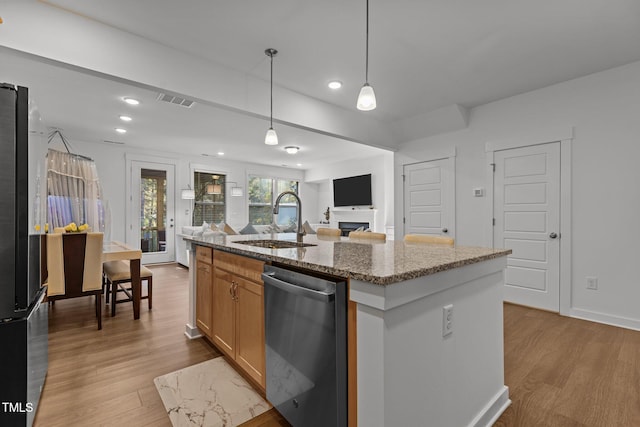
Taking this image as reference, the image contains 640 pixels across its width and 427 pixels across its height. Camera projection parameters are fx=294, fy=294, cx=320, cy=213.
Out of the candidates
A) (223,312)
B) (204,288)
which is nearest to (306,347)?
(223,312)

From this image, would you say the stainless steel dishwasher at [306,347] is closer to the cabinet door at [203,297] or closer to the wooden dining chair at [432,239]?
the cabinet door at [203,297]

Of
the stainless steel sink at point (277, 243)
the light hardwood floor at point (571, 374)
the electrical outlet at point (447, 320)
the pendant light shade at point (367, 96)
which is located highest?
the pendant light shade at point (367, 96)

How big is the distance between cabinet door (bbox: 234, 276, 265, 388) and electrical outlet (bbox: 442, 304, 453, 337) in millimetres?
924

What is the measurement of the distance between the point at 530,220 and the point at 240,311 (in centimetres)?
355

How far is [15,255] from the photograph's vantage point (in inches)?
49.8

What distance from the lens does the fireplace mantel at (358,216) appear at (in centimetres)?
725

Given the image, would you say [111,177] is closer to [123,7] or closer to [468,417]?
[123,7]

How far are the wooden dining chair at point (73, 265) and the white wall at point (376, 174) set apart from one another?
5.54 metres

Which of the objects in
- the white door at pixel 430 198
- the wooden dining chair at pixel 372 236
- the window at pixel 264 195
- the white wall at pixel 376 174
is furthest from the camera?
the window at pixel 264 195

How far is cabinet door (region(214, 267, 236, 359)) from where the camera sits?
6.50ft

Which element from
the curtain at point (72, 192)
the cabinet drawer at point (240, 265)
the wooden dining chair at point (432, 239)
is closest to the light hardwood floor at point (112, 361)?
the cabinet drawer at point (240, 265)

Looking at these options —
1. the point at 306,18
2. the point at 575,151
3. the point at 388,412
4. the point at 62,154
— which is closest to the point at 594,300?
the point at 575,151

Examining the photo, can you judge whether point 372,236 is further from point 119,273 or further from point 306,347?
point 119,273

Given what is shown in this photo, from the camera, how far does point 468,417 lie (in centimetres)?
140
